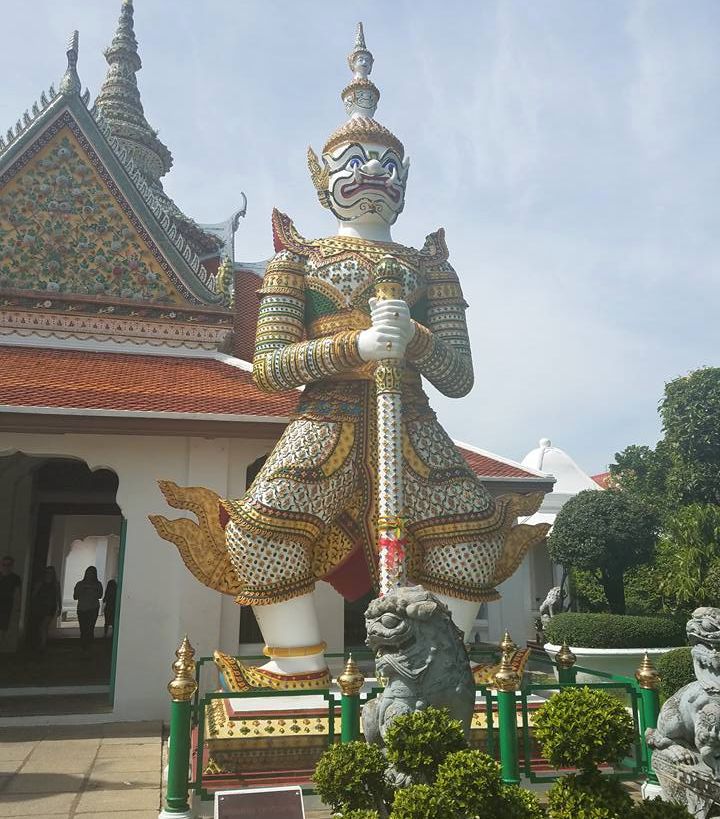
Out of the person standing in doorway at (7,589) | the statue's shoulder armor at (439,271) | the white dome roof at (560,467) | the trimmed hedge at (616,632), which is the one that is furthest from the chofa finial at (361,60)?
the white dome roof at (560,467)

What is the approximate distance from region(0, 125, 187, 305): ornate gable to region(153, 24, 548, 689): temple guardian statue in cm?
293

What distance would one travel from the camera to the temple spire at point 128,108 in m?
13.9

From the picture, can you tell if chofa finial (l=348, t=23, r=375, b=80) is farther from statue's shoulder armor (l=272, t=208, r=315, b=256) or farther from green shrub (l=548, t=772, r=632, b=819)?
green shrub (l=548, t=772, r=632, b=819)

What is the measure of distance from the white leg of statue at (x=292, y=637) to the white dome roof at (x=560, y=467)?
39.4 feet

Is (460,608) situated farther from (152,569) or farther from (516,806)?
(152,569)

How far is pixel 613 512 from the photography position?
24.6 feet

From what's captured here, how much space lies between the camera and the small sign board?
321 centimetres

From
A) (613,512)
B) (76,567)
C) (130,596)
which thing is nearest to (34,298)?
(130,596)

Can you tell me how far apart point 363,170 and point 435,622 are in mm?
3838

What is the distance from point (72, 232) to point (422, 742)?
7.36 meters

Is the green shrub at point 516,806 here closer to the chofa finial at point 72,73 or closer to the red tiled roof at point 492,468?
the red tiled roof at point 492,468

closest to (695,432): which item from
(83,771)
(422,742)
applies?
(83,771)

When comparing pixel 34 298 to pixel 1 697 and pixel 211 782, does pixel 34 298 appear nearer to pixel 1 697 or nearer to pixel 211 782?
pixel 1 697

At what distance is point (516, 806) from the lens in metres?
2.42
